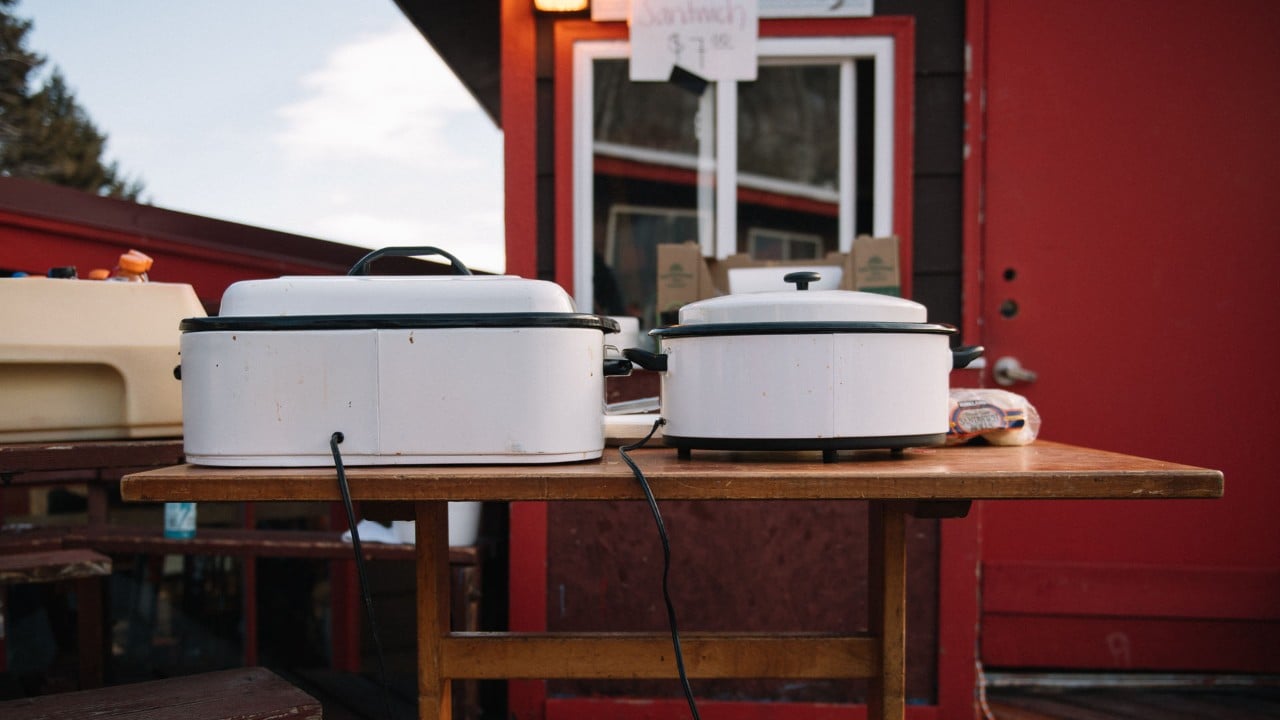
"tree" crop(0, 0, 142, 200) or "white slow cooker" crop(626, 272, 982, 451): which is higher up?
"tree" crop(0, 0, 142, 200)

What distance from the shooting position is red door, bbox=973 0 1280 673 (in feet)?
8.13

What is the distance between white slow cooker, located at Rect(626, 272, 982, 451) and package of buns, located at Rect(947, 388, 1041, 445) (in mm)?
210

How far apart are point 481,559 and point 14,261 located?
2009 mm

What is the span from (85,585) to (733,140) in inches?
84.7

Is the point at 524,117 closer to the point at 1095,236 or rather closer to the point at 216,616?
the point at 1095,236

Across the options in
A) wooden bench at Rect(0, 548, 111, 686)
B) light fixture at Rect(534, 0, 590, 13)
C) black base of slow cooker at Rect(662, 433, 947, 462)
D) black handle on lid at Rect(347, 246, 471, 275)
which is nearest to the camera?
black base of slow cooker at Rect(662, 433, 947, 462)

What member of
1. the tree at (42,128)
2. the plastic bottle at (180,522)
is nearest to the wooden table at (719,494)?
the plastic bottle at (180,522)

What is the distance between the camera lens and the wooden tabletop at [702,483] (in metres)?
0.89

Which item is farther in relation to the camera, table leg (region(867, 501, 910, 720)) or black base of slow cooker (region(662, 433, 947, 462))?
table leg (region(867, 501, 910, 720))

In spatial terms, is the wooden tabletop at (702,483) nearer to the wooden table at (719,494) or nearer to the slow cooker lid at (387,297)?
the wooden table at (719,494)

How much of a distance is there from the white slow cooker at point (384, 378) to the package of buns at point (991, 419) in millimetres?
608

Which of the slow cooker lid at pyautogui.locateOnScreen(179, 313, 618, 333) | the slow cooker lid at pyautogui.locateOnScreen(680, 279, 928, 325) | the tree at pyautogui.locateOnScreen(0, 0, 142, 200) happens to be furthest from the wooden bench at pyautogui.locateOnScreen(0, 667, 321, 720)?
the tree at pyautogui.locateOnScreen(0, 0, 142, 200)

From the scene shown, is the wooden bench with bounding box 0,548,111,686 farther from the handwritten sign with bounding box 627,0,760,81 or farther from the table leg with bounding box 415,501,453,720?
the handwritten sign with bounding box 627,0,760,81

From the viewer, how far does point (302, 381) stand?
3.20 ft
